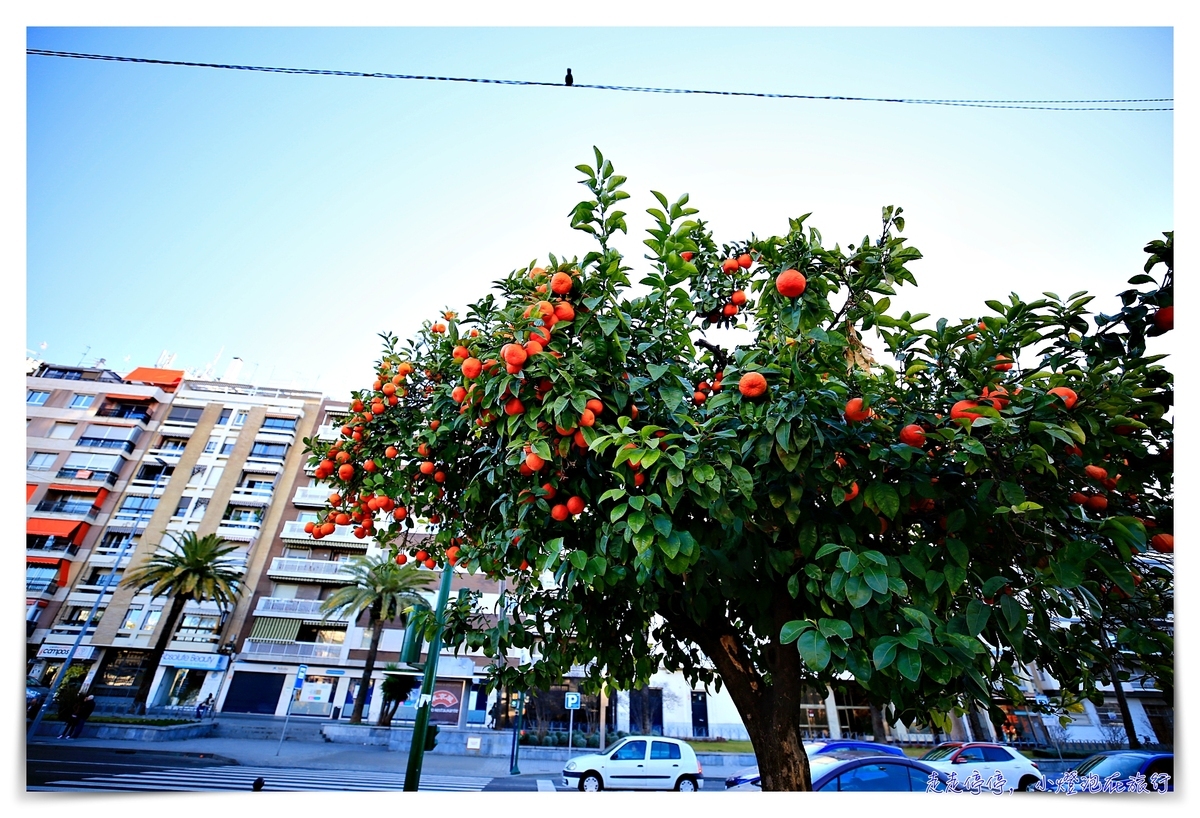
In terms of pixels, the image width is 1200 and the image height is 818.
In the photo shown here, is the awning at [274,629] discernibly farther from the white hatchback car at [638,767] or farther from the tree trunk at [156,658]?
the white hatchback car at [638,767]

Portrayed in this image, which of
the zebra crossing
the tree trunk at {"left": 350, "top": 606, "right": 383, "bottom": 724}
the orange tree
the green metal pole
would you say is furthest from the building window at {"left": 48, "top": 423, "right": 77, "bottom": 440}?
the orange tree

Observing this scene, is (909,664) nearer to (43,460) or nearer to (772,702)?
(772,702)

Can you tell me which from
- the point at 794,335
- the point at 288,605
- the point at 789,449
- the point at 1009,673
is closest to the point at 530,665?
the point at 789,449

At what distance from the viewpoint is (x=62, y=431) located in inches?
Result: 935

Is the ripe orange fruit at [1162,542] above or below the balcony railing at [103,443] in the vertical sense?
below

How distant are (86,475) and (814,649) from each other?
30.1 metres

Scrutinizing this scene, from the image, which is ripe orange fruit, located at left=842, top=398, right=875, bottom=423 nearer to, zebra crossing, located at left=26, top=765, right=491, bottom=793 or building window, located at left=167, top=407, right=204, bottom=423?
zebra crossing, located at left=26, top=765, right=491, bottom=793

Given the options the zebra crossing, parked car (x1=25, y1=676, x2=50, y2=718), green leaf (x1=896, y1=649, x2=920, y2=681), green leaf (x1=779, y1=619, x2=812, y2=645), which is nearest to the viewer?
green leaf (x1=896, y1=649, x2=920, y2=681)

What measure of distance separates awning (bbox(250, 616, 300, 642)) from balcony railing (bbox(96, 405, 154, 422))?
34.2 ft

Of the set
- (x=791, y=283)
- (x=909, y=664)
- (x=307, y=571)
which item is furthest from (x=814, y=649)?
(x=307, y=571)

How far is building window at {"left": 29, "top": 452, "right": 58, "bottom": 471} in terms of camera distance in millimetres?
22022

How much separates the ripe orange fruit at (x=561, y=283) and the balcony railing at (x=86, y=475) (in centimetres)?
2894

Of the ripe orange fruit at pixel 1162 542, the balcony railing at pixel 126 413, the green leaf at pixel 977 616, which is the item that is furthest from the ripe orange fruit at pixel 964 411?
the balcony railing at pixel 126 413

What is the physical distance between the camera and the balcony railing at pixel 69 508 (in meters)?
22.5
